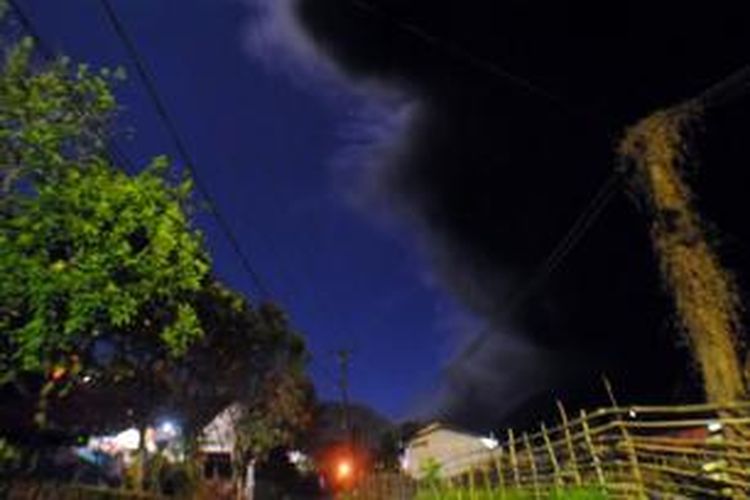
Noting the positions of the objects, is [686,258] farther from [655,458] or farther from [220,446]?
[220,446]

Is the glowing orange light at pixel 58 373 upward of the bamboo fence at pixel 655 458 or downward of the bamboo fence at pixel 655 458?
upward

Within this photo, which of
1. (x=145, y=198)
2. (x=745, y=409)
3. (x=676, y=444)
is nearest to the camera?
(x=745, y=409)

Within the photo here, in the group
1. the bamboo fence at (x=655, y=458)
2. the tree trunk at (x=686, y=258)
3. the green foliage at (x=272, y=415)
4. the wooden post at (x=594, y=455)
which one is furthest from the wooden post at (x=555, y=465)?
the green foliage at (x=272, y=415)

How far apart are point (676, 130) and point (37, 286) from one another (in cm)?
1617

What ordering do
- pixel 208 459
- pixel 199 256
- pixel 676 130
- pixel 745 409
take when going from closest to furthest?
pixel 745 409 < pixel 676 130 < pixel 199 256 < pixel 208 459

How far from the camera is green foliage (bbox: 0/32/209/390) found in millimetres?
21688

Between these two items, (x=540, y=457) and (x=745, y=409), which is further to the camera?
(x=540, y=457)

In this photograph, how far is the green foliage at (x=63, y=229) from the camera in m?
21.7

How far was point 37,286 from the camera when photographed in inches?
840

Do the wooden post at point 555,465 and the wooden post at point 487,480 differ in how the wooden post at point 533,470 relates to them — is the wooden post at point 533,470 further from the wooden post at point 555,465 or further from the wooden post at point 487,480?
the wooden post at point 487,480

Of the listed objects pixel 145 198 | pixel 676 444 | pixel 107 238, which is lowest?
pixel 676 444

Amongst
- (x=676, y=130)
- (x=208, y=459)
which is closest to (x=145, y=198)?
(x=676, y=130)

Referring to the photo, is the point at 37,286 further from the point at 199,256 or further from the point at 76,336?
the point at 199,256

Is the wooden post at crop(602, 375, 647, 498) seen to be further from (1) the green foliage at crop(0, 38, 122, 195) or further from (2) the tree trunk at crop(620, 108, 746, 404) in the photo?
(1) the green foliage at crop(0, 38, 122, 195)
